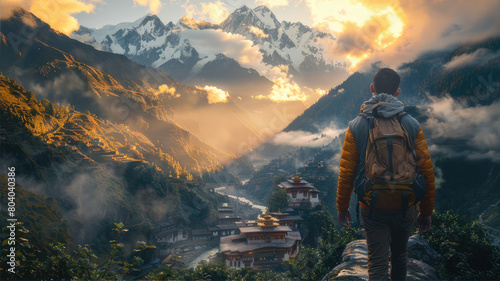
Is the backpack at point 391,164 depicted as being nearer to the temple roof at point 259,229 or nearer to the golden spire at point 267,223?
the golden spire at point 267,223

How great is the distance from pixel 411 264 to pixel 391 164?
16.1 feet

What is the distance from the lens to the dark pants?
11.0 feet

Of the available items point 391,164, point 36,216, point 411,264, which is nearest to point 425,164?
point 391,164

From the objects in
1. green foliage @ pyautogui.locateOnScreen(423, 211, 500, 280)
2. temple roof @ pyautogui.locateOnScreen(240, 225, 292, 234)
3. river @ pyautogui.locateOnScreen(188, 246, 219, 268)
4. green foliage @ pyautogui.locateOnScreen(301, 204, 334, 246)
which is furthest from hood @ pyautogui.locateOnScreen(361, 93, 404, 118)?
green foliage @ pyautogui.locateOnScreen(301, 204, 334, 246)

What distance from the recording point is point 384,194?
321 cm

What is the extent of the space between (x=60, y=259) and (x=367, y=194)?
4465 mm

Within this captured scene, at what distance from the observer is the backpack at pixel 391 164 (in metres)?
3.18

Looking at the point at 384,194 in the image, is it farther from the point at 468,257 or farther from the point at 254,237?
the point at 254,237

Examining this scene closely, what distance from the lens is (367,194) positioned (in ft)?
10.9

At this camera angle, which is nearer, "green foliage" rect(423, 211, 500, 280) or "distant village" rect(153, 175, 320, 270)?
"green foliage" rect(423, 211, 500, 280)

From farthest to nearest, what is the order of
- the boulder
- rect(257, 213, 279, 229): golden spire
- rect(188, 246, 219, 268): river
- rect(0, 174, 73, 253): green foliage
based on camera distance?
rect(188, 246, 219, 268): river → rect(257, 213, 279, 229): golden spire → rect(0, 174, 73, 253): green foliage → the boulder

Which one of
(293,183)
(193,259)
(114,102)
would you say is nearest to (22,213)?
(193,259)

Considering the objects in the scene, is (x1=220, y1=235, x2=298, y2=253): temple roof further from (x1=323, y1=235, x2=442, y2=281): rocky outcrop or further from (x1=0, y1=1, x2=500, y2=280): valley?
(x1=323, y1=235, x2=442, y2=281): rocky outcrop

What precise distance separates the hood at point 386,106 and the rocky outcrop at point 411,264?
409 centimetres
